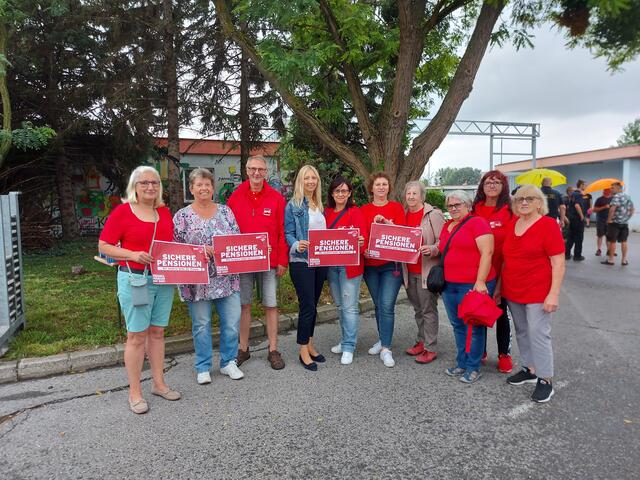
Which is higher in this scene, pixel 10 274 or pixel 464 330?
pixel 10 274

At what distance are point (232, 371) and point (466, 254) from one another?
2582 millimetres

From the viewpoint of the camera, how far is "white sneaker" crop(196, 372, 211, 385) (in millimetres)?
4141

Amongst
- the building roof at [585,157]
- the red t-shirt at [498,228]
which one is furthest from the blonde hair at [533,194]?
the building roof at [585,157]

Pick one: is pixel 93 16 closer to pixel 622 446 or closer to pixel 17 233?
pixel 17 233

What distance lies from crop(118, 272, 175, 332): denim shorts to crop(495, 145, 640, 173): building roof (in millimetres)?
26720

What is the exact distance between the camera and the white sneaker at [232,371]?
13.9 feet

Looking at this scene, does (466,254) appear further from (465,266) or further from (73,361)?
(73,361)

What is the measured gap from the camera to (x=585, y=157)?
26.8m

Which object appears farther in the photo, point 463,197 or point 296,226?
point 296,226

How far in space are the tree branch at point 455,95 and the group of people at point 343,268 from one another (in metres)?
2.94

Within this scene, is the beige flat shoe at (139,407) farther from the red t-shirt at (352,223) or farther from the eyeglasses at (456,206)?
the eyeglasses at (456,206)

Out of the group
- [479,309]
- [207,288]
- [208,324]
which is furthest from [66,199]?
[479,309]

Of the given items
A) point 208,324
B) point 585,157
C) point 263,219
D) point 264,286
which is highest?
point 585,157

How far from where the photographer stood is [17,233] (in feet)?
18.0
